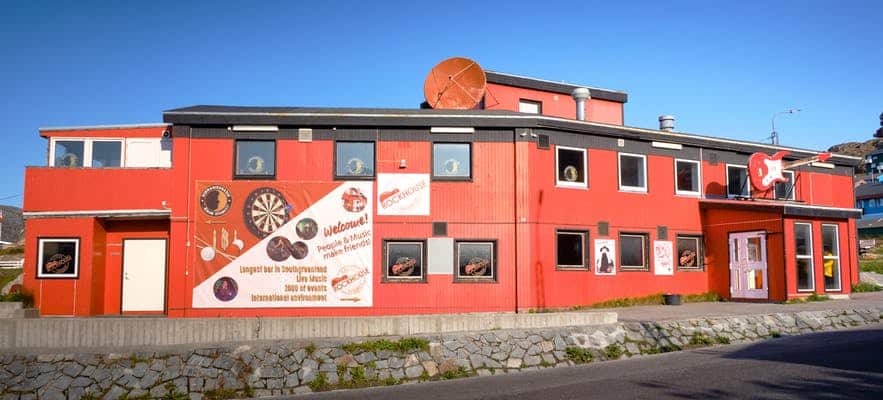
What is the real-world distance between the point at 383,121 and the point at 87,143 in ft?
30.0

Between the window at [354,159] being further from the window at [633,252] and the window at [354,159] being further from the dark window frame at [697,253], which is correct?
the dark window frame at [697,253]

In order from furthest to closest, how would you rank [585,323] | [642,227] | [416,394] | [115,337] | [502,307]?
[642,227] < [502,307] < [585,323] < [115,337] < [416,394]

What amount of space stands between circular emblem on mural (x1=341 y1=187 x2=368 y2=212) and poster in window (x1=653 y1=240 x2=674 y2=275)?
9728mm

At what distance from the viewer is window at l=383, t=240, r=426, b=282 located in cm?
2138

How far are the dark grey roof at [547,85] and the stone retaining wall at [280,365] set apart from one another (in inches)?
562

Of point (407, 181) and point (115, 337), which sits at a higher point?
point (407, 181)

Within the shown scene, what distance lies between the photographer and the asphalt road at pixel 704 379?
36.3ft

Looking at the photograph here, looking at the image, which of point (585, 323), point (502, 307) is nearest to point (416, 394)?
point (585, 323)

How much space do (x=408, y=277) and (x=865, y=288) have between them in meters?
18.3

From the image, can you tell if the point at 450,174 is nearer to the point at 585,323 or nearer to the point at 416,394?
the point at 585,323

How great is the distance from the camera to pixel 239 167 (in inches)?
851

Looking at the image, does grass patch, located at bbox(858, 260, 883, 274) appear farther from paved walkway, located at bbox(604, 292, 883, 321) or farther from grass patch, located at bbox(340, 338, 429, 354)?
grass patch, located at bbox(340, 338, 429, 354)

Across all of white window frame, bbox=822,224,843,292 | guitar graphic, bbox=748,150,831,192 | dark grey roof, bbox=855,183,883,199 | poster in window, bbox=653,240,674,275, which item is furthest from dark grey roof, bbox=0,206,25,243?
dark grey roof, bbox=855,183,883,199

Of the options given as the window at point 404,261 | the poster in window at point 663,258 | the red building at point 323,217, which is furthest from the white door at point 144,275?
the poster in window at point 663,258
